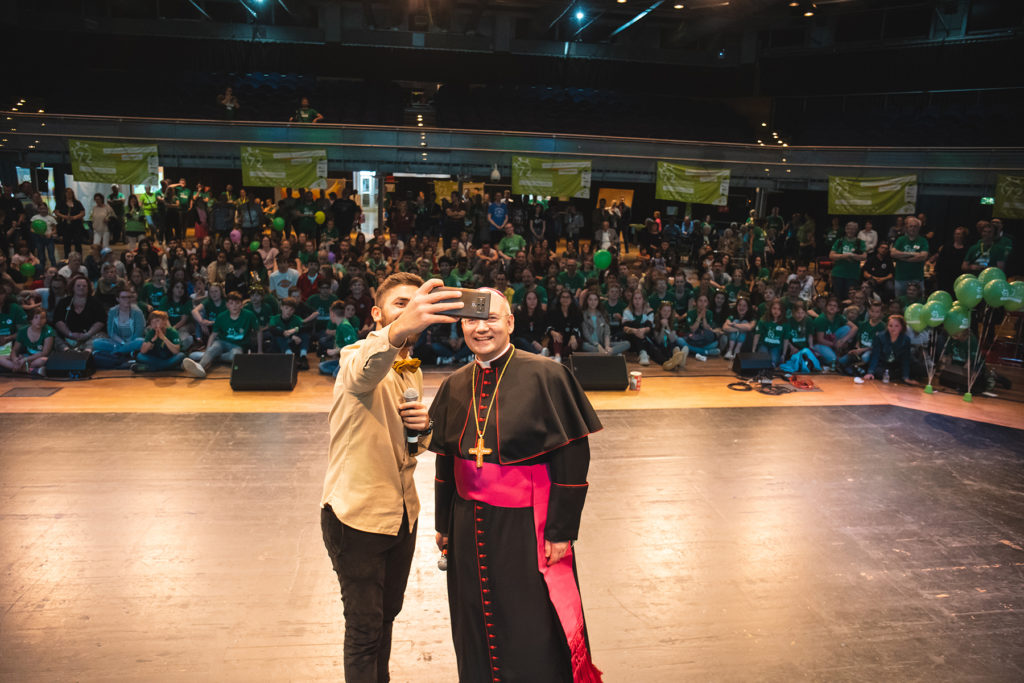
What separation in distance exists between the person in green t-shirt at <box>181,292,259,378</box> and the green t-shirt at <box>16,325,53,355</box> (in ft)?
4.84

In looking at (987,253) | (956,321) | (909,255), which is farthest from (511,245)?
(987,253)

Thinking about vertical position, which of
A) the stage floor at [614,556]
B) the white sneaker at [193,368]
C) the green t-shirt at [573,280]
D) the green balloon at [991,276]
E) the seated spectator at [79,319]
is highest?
the green balloon at [991,276]

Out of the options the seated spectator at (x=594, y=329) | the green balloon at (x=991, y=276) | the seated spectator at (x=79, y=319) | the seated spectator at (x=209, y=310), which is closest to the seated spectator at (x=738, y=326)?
the seated spectator at (x=594, y=329)

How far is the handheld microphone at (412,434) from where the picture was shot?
271 centimetres

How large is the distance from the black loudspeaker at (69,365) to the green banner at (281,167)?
5.86 m

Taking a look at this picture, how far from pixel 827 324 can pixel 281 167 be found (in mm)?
9756

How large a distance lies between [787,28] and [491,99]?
28.6 feet

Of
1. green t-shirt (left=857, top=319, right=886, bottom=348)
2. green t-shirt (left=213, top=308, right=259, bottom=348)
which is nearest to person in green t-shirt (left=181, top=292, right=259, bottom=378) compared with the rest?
green t-shirt (left=213, top=308, right=259, bottom=348)

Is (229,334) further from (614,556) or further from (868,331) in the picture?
(868,331)

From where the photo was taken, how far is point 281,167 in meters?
13.6

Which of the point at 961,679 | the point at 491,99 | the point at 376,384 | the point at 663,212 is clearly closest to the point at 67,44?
the point at 491,99

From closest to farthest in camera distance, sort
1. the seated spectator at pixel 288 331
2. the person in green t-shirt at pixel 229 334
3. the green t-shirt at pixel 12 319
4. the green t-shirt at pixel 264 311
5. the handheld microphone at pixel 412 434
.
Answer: the handheld microphone at pixel 412 434 → the green t-shirt at pixel 12 319 → the person in green t-shirt at pixel 229 334 → the seated spectator at pixel 288 331 → the green t-shirt at pixel 264 311

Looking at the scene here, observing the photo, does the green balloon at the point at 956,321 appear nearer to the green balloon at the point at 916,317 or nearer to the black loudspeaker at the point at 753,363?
the green balloon at the point at 916,317

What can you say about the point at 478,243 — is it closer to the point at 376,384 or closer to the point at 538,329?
the point at 538,329
